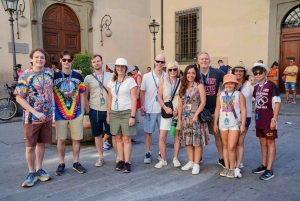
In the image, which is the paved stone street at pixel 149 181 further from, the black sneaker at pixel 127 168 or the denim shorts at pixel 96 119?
the denim shorts at pixel 96 119

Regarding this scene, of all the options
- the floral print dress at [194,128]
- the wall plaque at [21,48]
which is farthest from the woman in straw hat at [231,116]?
the wall plaque at [21,48]

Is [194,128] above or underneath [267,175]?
above

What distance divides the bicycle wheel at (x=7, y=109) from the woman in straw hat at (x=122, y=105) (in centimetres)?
600

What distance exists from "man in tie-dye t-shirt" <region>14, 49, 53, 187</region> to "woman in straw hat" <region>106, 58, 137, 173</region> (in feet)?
2.87

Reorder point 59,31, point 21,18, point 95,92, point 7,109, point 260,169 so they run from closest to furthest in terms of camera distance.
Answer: point 260,169, point 95,92, point 7,109, point 21,18, point 59,31

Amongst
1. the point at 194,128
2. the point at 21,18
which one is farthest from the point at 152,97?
the point at 21,18

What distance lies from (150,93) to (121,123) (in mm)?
706

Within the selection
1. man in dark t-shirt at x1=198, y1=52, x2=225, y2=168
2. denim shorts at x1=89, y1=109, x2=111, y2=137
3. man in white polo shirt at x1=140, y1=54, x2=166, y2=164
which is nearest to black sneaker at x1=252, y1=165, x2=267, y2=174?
man in dark t-shirt at x1=198, y1=52, x2=225, y2=168

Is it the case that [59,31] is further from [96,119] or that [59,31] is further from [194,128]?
[194,128]

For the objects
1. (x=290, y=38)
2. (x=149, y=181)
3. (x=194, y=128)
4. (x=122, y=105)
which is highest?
(x=290, y=38)

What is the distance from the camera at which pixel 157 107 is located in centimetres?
438

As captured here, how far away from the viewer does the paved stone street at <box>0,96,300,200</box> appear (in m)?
3.30

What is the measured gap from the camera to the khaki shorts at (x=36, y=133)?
141 inches

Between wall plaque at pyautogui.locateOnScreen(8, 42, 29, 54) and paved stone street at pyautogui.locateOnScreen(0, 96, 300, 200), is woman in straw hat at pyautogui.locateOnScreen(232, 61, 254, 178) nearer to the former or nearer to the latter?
paved stone street at pyautogui.locateOnScreen(0, 96, 300, 200)
